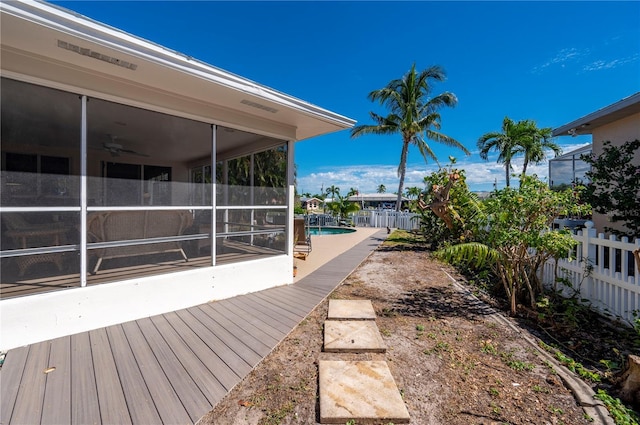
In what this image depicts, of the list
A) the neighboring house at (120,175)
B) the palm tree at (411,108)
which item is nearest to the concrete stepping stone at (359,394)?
the neighboring house at (120,175)

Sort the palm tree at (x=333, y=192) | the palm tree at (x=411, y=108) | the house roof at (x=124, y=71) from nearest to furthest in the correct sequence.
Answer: the house roof at (x=124, y=71)
the palm tree at (x=411, y=108)
the palm tree at (x=333, y=192)

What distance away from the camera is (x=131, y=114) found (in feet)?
11.7

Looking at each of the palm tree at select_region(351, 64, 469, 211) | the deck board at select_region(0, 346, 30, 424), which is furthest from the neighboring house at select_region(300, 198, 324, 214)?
the deck board at select_region(0, 346, 30, 424)

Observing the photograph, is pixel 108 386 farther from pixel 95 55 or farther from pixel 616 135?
pixel 616 135

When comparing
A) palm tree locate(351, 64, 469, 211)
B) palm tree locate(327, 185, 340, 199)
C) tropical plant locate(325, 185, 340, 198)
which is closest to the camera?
palm tree locate(351, 64, 469, 211)

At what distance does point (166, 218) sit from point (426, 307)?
3.87 metres

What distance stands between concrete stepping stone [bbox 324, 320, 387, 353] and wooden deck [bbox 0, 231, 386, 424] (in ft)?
1.61

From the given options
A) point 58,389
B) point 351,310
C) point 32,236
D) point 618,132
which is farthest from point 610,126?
point 32,236

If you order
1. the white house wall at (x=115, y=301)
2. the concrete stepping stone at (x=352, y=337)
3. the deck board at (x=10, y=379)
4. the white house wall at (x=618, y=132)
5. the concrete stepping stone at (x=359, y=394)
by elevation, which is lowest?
the concrete stepping stone at (x=359, y=394)

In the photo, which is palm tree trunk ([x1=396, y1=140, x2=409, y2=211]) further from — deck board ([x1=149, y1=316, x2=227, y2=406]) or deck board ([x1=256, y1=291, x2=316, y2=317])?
deck board ([x1=149, y1=316, x2=227, y2=406])

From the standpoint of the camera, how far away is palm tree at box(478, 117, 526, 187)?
19.3m

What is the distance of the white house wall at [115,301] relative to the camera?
8.92ft

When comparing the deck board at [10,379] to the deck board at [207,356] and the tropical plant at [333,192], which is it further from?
the tropical plant at [333,192]

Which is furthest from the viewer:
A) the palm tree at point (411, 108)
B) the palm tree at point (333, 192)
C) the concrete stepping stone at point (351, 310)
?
the palm tree at point (333, 192)
